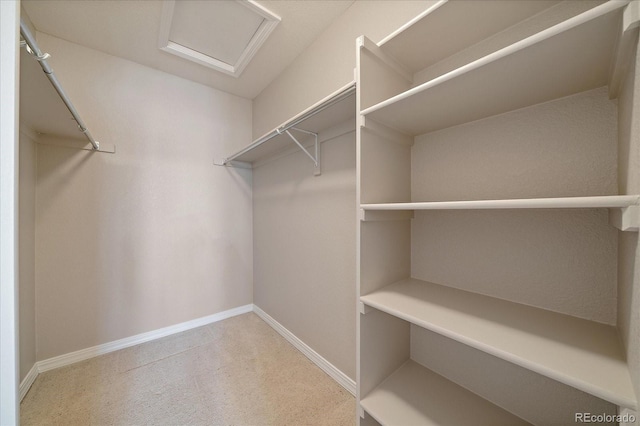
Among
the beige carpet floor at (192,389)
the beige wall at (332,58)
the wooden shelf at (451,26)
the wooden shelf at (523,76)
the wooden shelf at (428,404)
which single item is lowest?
the beige carpet floor at (192,389)

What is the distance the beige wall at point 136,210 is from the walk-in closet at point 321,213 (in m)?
0.02

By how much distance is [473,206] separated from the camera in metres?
0.66

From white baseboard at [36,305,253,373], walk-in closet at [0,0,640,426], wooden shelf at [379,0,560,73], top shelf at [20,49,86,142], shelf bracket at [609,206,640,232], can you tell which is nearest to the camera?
shelf bracket at [609,206,640,232]

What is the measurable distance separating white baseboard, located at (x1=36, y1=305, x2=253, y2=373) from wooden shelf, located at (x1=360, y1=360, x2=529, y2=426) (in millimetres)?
1989

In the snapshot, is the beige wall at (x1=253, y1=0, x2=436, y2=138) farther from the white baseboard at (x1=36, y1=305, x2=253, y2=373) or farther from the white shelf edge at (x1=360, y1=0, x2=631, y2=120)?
the white baseboard at (x1=36, y1=305, x2=253, y2=373)

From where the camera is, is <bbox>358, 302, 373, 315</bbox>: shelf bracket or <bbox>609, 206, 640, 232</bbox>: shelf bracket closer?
<bbox>609, 206, 640, 232</bbox>: shelf bracket

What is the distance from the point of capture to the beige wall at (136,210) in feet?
5.66

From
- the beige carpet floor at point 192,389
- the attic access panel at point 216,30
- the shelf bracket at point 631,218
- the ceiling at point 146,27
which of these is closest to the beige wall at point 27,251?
the beige carpet floor at point 192,389

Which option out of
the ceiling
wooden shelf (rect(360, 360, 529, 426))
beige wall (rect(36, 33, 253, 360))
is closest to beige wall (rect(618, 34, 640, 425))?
wooden shelf (rect(360, 360, 529, 426))

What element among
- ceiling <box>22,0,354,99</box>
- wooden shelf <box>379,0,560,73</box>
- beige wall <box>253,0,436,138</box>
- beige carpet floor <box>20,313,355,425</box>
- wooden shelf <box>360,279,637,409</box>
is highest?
ceiling <box>22,0,354,99</box>

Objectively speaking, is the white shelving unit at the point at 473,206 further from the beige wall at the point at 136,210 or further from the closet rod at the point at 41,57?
the beige wall at the point at 136,210

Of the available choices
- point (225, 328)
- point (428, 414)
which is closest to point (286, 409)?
point (428, 414)

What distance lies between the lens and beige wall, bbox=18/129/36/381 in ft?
4.71

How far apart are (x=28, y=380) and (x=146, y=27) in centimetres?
261
